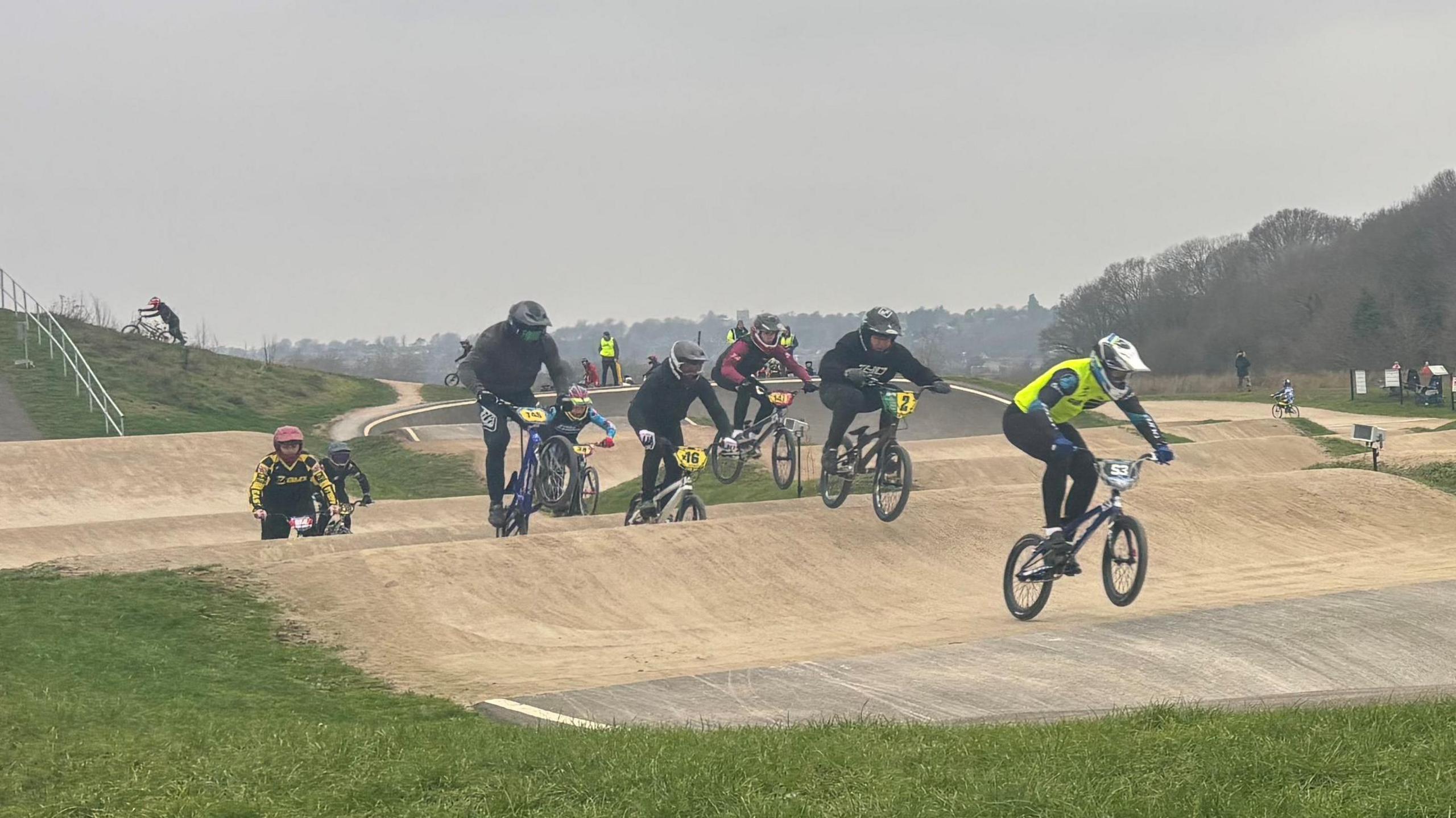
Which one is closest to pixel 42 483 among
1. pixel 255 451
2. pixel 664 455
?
pixel 255 451

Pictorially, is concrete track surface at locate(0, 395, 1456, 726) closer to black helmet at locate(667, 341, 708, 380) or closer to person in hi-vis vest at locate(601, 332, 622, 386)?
black helmet at locate(667, 341, 708, 380)

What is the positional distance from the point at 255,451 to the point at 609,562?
2208 centimetres

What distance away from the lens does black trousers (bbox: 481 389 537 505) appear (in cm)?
1858

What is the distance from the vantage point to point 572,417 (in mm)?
18359

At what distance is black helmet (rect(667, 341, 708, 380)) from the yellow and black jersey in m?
4.52

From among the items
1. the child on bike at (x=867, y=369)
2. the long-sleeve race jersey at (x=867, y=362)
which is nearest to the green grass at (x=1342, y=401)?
the long-sleeve race jersey at (x=867, y=362)

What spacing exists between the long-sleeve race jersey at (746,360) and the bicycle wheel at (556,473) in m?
2.51

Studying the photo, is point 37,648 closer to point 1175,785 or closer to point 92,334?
point 1175,785

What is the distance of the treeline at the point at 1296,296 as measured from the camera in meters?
90.5

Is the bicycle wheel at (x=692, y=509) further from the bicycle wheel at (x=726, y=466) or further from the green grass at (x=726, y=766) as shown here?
the green grass at (x=726, y=766)

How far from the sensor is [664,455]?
1900cm

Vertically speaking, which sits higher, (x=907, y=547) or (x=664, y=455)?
(x=664, y=455)

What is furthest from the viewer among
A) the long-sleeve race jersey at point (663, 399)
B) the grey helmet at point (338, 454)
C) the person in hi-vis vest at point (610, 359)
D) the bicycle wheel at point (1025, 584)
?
the person in hi-vis vest at point (610, 359)

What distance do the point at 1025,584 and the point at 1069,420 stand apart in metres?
1.73
